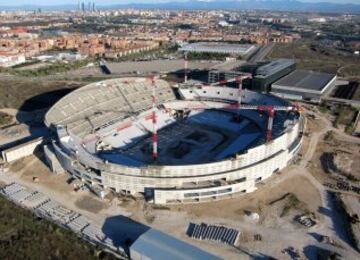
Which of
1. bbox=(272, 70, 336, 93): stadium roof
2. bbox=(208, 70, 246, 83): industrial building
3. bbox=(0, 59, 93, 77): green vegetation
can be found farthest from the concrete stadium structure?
bbox=(0, 59, 93, 77): green vegetation

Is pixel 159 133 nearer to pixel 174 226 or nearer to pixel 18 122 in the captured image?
pixel 174 226

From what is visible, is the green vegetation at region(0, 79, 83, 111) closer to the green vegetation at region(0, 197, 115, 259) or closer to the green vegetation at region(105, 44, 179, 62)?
the green vegetation at region(105, 44, 179, 62)

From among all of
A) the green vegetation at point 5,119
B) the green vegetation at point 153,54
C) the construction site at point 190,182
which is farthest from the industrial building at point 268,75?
the green vegetation at point 5,119

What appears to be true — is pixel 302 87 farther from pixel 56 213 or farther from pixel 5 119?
pixel 5 119

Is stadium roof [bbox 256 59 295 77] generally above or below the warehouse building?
above

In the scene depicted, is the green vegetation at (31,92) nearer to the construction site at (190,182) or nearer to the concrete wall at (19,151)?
the construction site at (190,182)

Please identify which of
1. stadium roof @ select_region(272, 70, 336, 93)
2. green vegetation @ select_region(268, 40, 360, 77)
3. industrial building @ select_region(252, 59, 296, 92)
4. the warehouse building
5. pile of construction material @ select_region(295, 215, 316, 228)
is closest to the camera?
pile of construction material @ select_region(295, 215, 316, 228)

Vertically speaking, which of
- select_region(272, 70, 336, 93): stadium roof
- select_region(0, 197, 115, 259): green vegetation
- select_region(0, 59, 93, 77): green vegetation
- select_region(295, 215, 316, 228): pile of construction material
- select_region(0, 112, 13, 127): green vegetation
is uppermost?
select_region(272, 70, 336, 93): stadium roof
